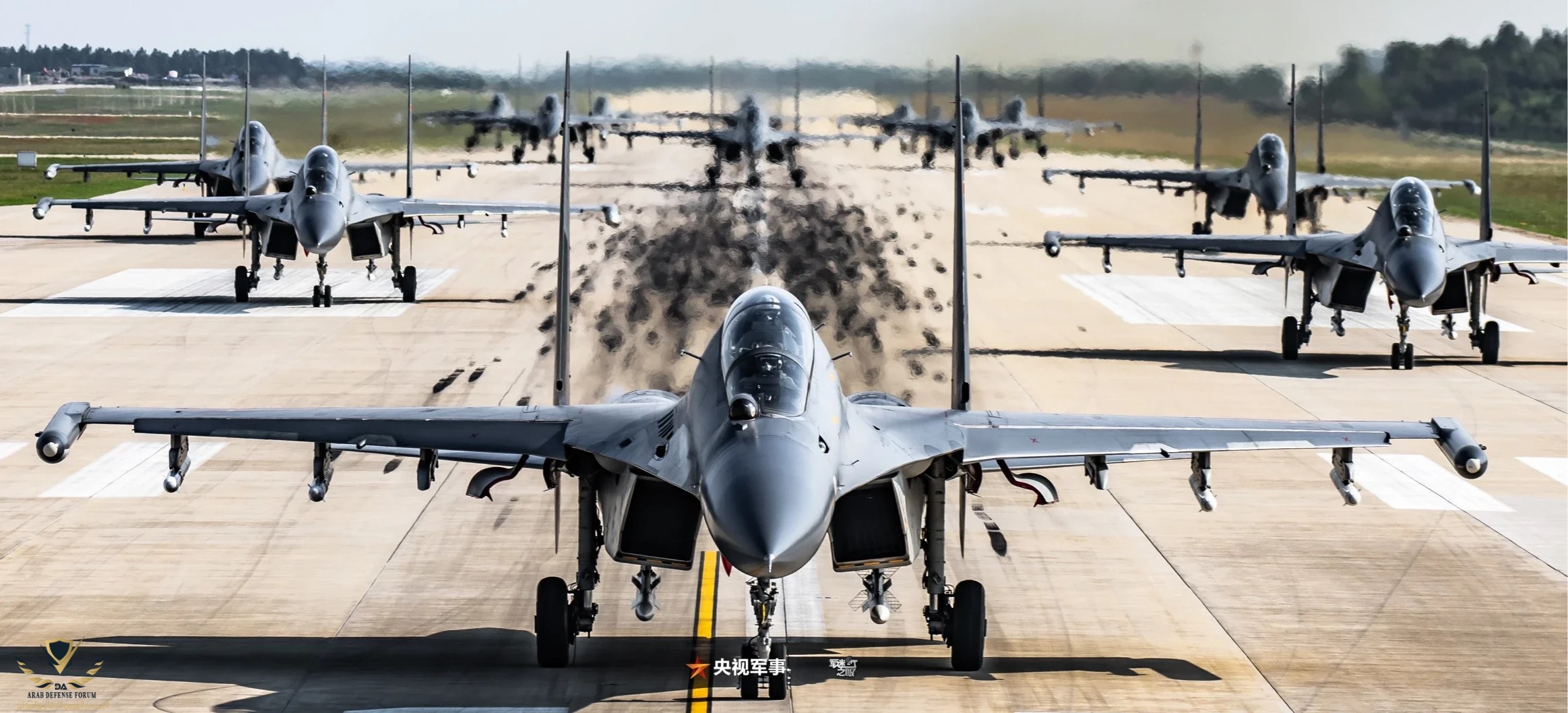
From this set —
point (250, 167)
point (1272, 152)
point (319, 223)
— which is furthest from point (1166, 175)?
point (250, 167)

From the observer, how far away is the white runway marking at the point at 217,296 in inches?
1446

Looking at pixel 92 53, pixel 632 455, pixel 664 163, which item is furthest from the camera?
pixel 92 53

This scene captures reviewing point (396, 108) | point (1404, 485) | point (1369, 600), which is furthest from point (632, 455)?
point (396, 108)

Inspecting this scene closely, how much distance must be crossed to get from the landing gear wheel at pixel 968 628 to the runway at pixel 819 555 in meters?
0.25

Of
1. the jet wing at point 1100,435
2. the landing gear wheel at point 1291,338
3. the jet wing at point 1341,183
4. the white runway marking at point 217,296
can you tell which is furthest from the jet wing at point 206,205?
the jet wing at point 1341,183

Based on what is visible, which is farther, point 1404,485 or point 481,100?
point 481,100

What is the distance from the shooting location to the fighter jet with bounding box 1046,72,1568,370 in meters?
29.2

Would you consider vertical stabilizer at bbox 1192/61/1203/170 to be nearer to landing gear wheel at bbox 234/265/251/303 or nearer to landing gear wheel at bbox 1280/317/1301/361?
landing gear wheel at bbox 1280/317/1301/361

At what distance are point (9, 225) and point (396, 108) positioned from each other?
13549 millimetres

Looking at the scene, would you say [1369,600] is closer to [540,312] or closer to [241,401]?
[241,401]

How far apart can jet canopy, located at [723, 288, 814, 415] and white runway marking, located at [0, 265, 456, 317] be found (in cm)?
2427

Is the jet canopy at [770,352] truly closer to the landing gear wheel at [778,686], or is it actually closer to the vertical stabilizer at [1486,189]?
the landing gear wheel at [778,686]

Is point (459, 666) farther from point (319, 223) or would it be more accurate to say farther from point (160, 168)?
point (160, 168)

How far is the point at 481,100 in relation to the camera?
75875 mm
